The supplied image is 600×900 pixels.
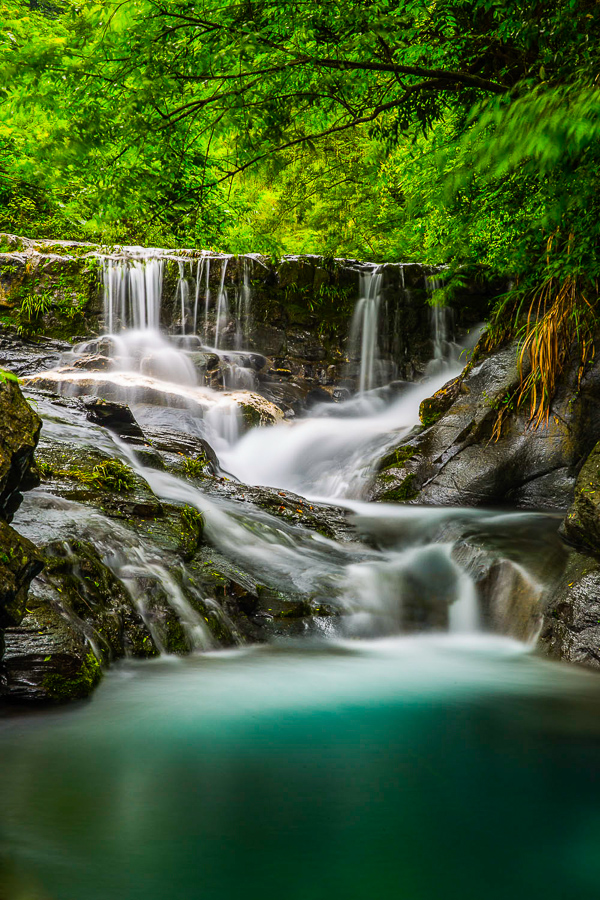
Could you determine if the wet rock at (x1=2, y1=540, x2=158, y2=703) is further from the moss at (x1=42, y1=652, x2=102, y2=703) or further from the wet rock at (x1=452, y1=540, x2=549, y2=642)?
the wet rock at (x1=452, y1=540, x2=549, y2=642)

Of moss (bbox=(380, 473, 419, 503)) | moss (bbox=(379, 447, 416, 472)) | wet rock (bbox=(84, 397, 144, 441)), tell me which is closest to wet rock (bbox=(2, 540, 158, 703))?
wet rock (bbox=(84, 397, 144, 441))

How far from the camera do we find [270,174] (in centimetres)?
529

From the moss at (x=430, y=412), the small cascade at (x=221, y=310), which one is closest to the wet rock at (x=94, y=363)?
the small cascade at (x=221, y=310)

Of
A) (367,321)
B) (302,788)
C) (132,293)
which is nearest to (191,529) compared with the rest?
(302,788)

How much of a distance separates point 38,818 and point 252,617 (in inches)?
109

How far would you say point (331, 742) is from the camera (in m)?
3.29

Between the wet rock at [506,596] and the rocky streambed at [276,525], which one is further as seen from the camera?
the wet rock at [506,596]

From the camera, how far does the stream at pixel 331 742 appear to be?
2.19m

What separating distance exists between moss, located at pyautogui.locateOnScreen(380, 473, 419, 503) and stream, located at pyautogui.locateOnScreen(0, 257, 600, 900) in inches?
54.1

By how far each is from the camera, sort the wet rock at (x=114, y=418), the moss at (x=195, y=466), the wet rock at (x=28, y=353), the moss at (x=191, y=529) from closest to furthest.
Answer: the moss at (x=191, y=529)
the moss at (x=195, y=466)
the wet rock at (x=114, y=418)
the wet rock at (x=28, y=353)

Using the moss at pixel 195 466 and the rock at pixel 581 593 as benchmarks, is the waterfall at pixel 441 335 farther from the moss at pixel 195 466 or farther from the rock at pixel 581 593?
the rock at pixel 581 593

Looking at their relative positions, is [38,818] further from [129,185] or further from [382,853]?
[129,185]

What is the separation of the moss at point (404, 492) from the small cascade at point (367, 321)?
5673 millimetres

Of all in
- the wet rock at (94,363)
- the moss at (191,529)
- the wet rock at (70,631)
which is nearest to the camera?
the wet rock at (70,631)
